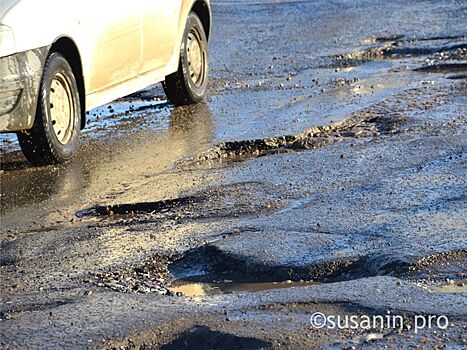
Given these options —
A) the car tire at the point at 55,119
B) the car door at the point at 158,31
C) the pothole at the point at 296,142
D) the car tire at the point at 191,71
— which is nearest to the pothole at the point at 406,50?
the car tire at the point at 191,71

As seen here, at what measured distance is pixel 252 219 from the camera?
6.29 metres

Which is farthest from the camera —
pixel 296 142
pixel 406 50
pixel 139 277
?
pixel 406 50

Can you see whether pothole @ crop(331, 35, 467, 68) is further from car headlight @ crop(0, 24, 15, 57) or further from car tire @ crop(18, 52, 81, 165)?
car headlight @ crop(0, 24, 15, 57)

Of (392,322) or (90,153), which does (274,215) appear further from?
(90,153)

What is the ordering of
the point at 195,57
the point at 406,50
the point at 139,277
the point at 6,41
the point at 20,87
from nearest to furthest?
1. the point at 139,277
2. the point at 6,41
3. the point at 20,87
4. the point at 195,57
5. the point at 406,50

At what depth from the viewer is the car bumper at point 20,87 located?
24.8 ft

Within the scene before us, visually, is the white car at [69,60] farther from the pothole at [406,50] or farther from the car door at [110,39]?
the pothole at [406,50]

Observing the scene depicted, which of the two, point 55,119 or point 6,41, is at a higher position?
point 6,41

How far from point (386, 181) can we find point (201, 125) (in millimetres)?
2701

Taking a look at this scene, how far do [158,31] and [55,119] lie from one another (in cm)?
171

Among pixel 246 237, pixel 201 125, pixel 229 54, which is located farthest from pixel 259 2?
pixel 246 237

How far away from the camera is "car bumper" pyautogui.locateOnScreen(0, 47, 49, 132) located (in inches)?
298

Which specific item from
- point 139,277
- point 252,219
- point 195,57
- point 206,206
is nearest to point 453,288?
point 139,277

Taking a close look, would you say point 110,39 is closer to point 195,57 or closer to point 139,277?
point 195,57
